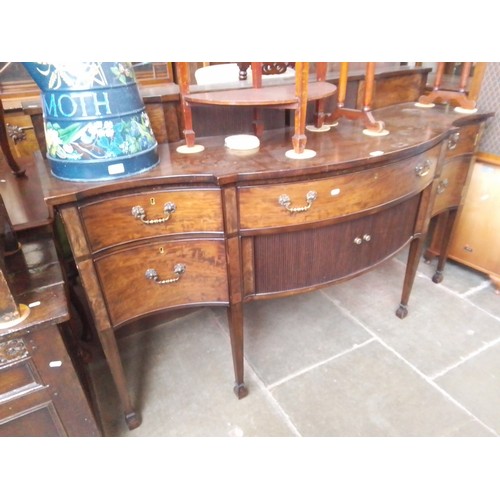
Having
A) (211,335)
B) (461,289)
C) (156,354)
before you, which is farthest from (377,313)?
(156,354)

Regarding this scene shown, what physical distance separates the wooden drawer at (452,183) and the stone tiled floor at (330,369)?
427 millimetres

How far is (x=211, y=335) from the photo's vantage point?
1.61m

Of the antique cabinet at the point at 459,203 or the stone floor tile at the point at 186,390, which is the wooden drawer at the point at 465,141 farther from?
the stone floor tile at the point at 186,390

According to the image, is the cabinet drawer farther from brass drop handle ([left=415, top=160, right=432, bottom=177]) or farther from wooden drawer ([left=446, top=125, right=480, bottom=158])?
wooden drawer ([left=446, top=125, right=480, bottom=158])

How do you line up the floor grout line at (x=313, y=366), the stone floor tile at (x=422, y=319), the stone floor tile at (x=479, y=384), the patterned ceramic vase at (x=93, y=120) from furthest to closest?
1. the stone floor tile at (x=422, y=319)
2. the floor grout line at (x=313, y=366)
3. the stone floor tile at (x=479, y=384)
4. the patterned ceramic vase at (x=93, y=120)

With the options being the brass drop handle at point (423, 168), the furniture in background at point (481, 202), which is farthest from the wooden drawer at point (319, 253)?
the furniture in background at point (481, 202)

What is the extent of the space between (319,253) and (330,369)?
1.78 feet

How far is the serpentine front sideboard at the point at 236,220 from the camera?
0.92m

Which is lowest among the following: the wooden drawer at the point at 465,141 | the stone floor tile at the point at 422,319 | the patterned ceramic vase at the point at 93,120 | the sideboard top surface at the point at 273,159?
the stone floor tile at the point at 422,319

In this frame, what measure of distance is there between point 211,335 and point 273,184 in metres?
0.87

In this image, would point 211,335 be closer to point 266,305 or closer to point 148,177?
point 266,305

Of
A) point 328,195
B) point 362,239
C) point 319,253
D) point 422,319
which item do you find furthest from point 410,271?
point 328,195

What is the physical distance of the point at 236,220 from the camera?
0.98 m
